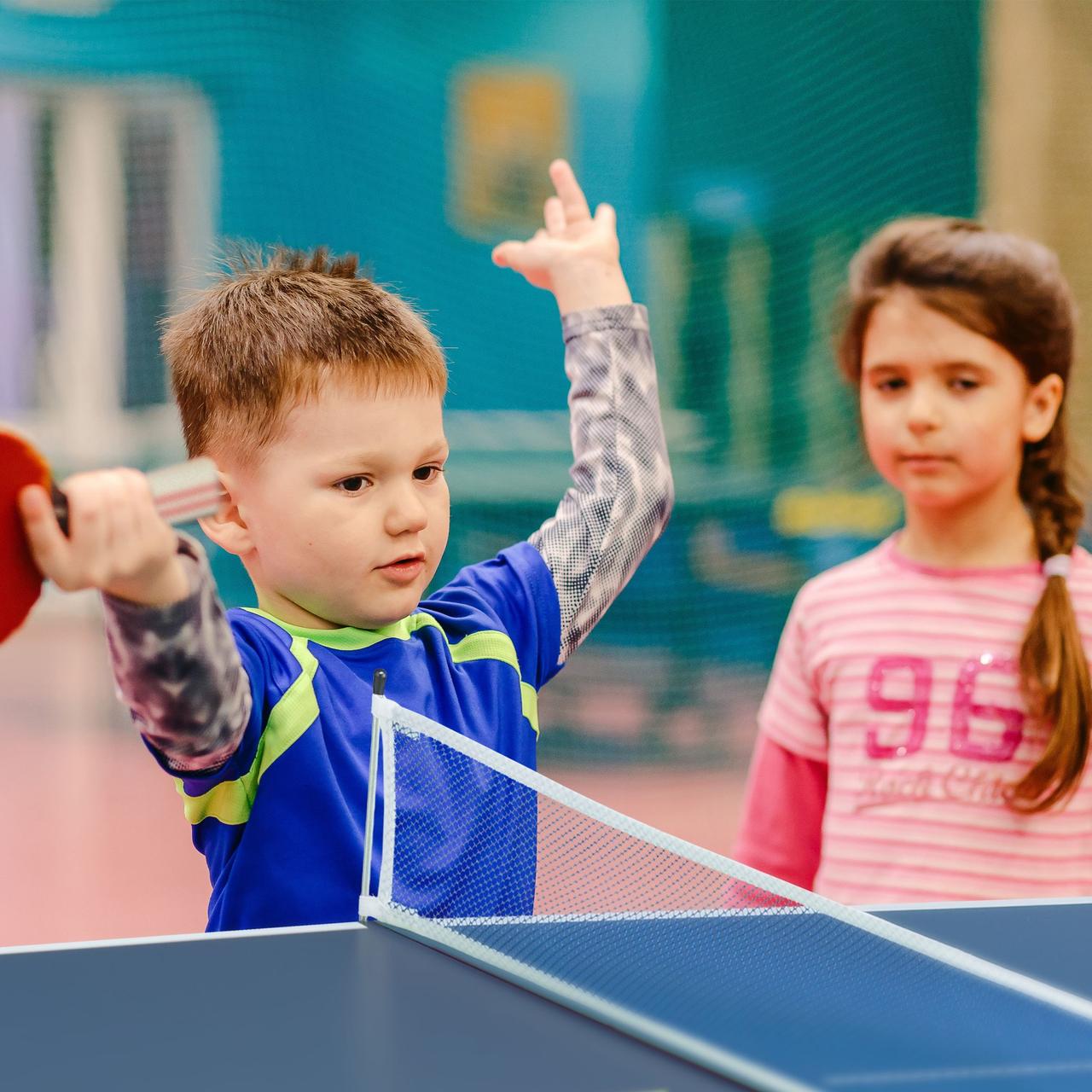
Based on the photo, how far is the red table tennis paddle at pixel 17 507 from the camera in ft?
2.67

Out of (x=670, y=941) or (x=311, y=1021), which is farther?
(x=670, y=941)

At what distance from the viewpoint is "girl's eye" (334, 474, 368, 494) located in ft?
4.01

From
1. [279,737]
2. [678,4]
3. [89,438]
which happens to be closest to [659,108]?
[678,4]

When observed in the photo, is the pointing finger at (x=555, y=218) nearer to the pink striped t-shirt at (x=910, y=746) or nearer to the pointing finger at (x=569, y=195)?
the pointing finger at (x=569, y=195)

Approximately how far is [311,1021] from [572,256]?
0.92 meters

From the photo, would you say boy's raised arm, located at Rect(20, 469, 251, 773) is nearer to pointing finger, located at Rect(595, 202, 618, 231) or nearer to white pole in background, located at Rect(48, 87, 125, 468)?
pointing finger, located at Rect(595, 202, 618, 231)

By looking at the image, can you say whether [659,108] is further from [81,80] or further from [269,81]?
[81,80]

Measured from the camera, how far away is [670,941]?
112cm

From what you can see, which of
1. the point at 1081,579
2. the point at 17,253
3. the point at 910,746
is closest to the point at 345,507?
the point at 910,746

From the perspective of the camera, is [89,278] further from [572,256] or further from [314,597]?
[314,597]


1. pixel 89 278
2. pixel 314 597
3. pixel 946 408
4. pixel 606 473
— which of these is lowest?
pixel 314 597

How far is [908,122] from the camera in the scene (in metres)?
4.29

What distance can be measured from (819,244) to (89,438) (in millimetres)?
3051

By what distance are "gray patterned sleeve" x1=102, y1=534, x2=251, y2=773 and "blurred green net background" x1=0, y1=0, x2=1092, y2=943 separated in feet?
10.6
